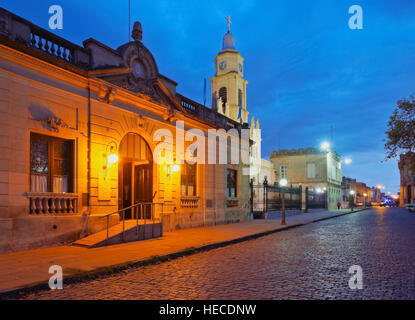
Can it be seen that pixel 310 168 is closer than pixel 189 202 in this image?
No

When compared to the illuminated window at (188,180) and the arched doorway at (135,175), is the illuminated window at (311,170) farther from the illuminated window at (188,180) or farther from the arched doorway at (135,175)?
the arched doorway at (135,175)

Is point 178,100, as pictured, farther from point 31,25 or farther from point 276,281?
point 276,281

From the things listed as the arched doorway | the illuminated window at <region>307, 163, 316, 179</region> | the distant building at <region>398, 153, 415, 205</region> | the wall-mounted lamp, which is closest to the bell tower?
the illuminated window at <region>307, 163, 316, 179</region>

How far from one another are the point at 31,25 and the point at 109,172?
5.64m

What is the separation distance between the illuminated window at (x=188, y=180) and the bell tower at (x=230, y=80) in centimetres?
4728

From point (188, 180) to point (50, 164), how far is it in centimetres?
825

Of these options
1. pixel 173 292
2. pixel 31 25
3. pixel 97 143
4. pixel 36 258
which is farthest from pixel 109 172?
pixel 173 292

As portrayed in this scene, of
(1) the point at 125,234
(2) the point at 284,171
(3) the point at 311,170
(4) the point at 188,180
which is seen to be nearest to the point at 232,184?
(4) the point at 188,180

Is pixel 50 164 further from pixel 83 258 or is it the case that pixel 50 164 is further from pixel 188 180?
pixel 188 180

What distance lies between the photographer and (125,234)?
11617mm

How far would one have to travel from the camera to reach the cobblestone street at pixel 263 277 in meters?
5.68

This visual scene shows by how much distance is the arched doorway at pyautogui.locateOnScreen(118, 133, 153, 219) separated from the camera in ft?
47.5

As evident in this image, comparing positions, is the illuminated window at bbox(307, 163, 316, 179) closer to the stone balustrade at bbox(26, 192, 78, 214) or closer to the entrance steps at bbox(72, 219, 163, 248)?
the entrance steps at bbox(72, 219, 163, 248)

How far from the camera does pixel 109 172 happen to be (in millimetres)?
12641
